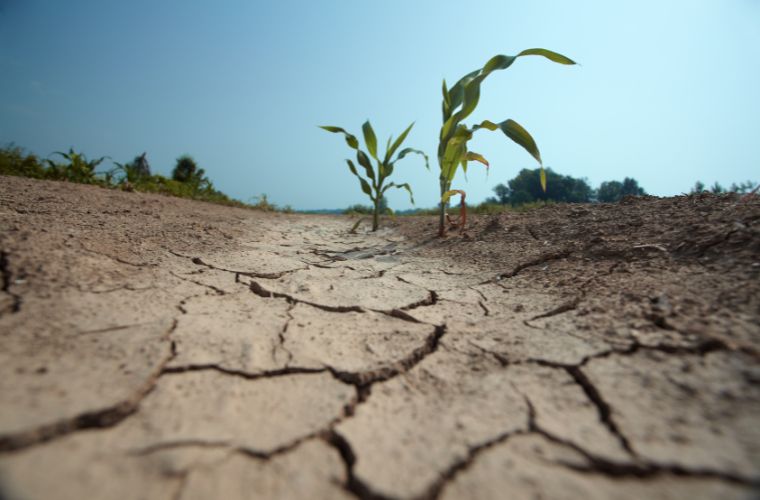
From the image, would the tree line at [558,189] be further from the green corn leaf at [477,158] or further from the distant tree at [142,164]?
the distant tree at [142,164]

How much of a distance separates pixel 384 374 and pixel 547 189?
23.8ft

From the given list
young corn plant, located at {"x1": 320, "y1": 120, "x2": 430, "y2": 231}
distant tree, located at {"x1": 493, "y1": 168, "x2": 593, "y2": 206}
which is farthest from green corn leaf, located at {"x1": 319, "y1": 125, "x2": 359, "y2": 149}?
distant tree, located at {"x1": 493, "y1": 168, "x2": 593, "y2": 206}

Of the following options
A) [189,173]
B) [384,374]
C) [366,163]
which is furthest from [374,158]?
[189,173]

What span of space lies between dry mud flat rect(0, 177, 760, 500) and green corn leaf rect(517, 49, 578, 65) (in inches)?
42.7

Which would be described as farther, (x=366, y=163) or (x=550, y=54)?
(x=366, y=163)

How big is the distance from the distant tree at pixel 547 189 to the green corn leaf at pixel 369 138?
2.90 metres

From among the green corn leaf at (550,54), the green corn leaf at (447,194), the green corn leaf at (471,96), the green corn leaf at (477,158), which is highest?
the green corn leaf at (550,54)

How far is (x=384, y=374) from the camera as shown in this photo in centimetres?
95

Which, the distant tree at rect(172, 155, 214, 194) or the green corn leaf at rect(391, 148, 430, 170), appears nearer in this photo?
the green corn leaf at rect(391, 148, 430, 170)

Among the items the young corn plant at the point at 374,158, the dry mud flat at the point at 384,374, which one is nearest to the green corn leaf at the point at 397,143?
the young corn plant at the point at 374,158

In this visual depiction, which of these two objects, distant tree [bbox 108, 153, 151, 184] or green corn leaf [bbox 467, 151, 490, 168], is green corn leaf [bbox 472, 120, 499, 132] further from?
distant tree [bbox 108, 153, 151, 184]

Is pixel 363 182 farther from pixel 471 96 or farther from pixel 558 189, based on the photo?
pixel 558 189

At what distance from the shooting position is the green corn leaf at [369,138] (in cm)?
329

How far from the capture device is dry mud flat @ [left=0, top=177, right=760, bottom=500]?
0.59 m
